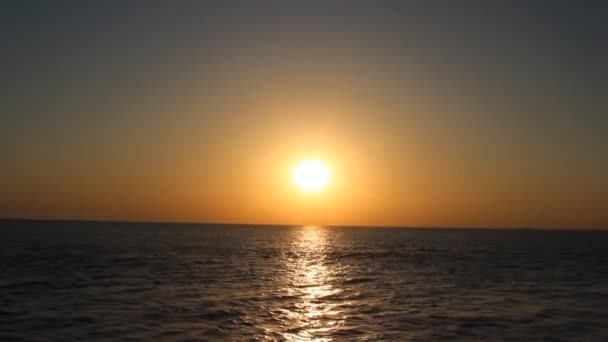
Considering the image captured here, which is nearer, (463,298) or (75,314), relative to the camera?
(75,314)

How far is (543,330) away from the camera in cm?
2284

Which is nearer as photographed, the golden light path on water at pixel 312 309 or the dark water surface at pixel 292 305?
the golden light path on water at pixel 312 309

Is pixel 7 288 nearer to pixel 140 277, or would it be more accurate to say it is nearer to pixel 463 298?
pixel 140 277

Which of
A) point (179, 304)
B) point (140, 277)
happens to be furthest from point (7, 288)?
point (179, 304)

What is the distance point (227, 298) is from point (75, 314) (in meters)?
8.77

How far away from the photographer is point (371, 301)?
3053 centimetres

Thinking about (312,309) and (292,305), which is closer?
(312,309)

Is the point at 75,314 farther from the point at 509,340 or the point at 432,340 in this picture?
the point at 509,340

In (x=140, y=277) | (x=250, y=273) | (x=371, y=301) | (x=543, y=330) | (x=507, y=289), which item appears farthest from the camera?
(x=250, y=273)

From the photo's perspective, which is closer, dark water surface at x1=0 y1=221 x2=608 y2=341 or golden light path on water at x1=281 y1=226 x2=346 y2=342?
golden light path on water at x1=281 y1=226 x2=346 y2=342

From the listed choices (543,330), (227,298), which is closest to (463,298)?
(543,330)

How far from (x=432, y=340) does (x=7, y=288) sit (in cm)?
2631

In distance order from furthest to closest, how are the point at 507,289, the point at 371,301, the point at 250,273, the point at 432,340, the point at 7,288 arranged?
the point at 250,273
the point at 507,289
the point at 7,288
the point at 371,301
the point at 432,340

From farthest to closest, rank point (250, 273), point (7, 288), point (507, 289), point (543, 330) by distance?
point (250, 273) < point (507, 289) < point (7, 288) < point (543, 330)
